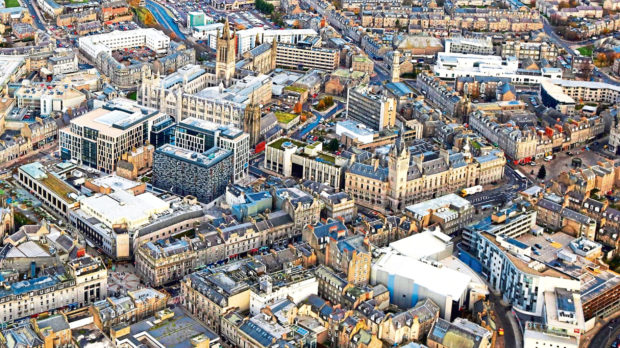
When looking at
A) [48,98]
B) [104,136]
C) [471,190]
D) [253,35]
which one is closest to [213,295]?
[104,136]

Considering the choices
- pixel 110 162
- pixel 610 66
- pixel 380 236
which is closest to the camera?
pixel 380 236

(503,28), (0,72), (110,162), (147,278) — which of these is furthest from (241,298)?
(503,28)

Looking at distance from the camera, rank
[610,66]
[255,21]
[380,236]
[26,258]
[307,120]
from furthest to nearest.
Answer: [255,21], [610,66], [307,120], [380,236], [26,258]

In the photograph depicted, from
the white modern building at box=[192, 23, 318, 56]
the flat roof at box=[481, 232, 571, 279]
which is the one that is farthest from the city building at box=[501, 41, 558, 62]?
the flat roof at box=[481, 232, 571, 279]

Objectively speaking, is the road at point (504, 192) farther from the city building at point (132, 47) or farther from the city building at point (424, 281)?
the city building at point (132, 47)

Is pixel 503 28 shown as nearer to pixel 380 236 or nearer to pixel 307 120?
pixel 307 120

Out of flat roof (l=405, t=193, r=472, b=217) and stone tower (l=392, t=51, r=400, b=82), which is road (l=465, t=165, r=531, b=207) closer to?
flat roof (l=405, t=193, r=472, b=217)

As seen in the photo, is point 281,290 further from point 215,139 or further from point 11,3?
point 11,3
